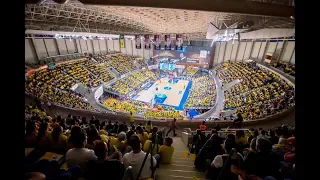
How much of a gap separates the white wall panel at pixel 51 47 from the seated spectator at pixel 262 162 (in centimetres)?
2908

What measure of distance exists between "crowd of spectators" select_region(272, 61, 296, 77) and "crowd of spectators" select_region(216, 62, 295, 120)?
0.90 meters

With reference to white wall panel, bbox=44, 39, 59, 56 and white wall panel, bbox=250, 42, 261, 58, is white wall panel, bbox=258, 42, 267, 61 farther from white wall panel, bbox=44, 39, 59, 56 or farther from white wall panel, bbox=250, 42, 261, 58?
white wall panel, bbox=44, 39, 59, 56

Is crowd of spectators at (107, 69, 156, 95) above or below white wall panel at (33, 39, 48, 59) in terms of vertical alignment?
below

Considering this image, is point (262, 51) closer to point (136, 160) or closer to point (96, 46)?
point (136, 160)

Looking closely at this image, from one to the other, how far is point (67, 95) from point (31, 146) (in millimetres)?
17783

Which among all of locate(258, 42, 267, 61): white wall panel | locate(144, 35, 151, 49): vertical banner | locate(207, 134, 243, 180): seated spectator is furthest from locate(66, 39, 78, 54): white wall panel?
locate(207, 134, 243, 180): seated spectator

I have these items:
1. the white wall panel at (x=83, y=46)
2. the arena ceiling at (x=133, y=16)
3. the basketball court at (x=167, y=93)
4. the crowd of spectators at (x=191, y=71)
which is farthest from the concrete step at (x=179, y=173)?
the crowd of spectators at (x=191, y=71)

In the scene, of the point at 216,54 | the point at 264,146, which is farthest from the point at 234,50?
the point at 264,146

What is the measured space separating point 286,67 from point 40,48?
2806cm

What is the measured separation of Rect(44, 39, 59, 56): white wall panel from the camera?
2651 cm

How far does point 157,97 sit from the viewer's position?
1336 inches
